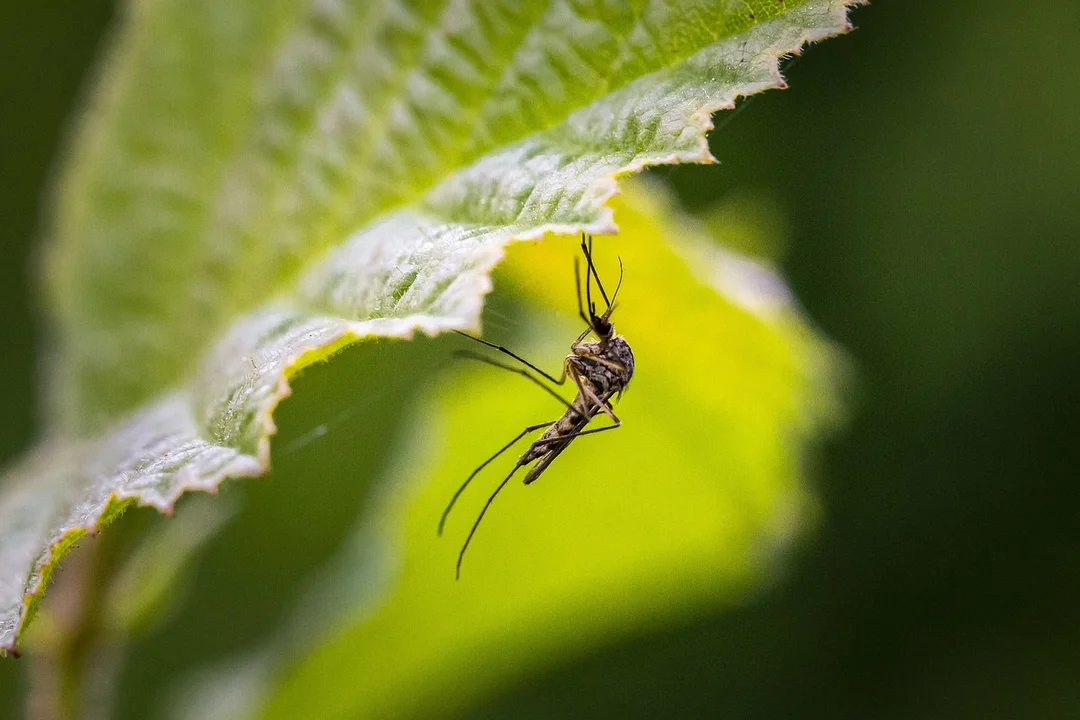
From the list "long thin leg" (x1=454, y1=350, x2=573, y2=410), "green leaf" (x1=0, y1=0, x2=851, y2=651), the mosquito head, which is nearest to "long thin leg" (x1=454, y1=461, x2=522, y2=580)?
"long thin leg" (x1=454, y1=350, x2=573, y2=410)

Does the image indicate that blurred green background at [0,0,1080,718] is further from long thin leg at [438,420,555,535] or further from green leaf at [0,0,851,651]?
green leaf at [0,0,851,651]

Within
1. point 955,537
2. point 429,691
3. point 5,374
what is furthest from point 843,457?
point 5,374

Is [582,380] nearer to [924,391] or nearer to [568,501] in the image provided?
[568,501]

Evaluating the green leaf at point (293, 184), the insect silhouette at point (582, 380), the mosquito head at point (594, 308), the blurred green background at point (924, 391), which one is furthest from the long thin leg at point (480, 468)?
the blurred green background at point (924, 391)

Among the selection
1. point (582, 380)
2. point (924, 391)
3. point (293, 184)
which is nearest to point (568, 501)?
point (582, 380)

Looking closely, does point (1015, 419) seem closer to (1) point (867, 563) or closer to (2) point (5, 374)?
(1) point (867, 563)
